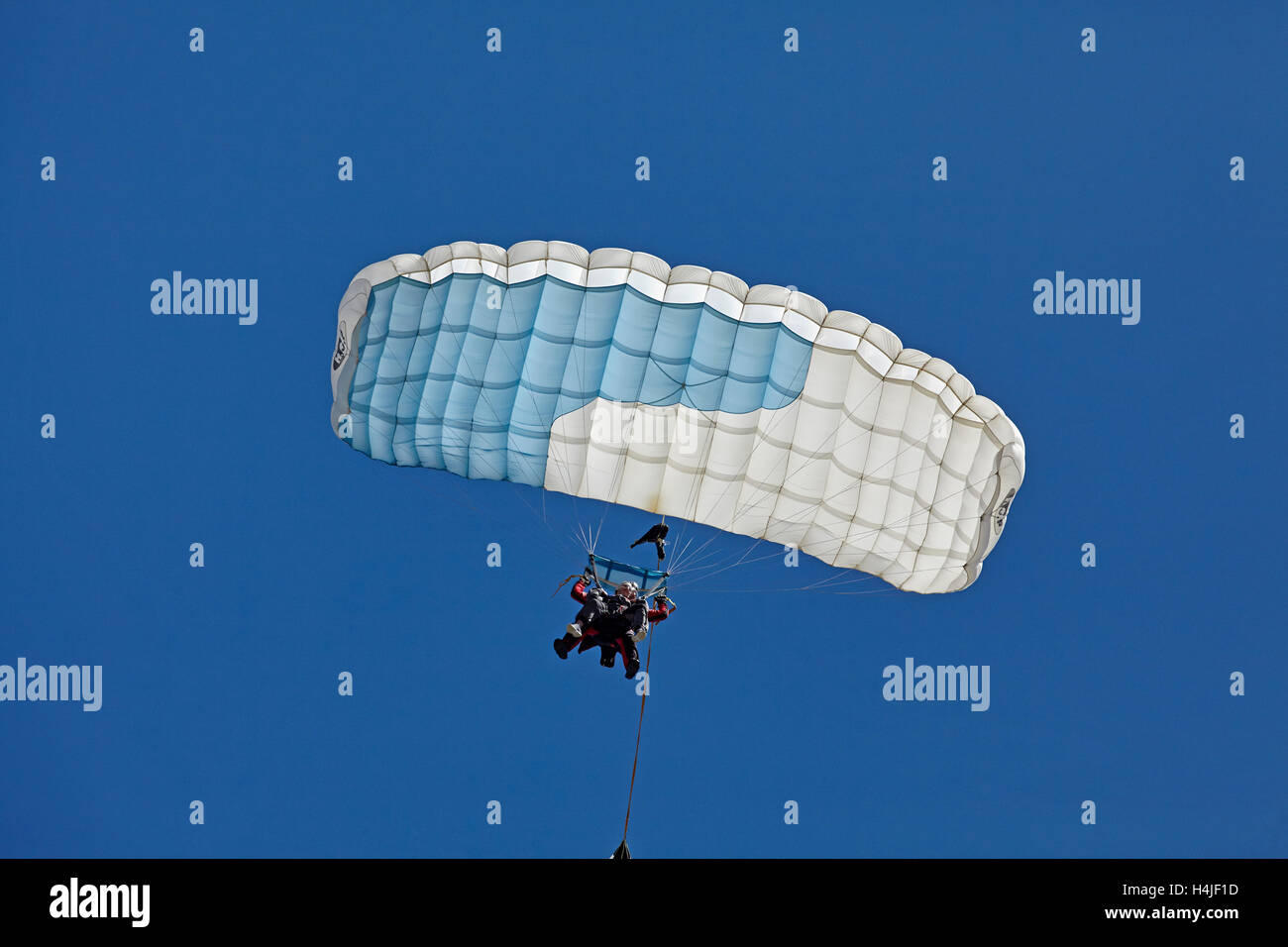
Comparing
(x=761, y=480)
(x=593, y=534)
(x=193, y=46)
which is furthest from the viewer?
(x=193, y=46)

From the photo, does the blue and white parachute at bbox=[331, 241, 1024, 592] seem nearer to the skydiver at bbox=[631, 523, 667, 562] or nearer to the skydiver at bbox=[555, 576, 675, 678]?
the skydiver at bbox=[631, 523, 667, 562]

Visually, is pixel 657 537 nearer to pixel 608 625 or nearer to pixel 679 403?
pixel 608 625

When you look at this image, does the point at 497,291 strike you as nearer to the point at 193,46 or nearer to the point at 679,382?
the point at 679,382

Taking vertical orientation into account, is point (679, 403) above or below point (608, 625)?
above

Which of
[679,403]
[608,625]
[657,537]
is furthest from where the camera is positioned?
[657,537]

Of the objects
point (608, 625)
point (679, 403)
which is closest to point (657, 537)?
point (608, 625)

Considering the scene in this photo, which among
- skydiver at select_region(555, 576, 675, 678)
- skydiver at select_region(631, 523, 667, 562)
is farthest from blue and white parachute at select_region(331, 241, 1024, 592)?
skydiver at select_region(555, 576, 675, 678)

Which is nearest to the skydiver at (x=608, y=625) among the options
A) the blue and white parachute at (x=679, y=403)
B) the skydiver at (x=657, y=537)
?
the skydiver at (x=657, y=537)

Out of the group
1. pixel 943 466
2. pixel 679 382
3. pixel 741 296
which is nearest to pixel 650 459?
pixel 679 382
